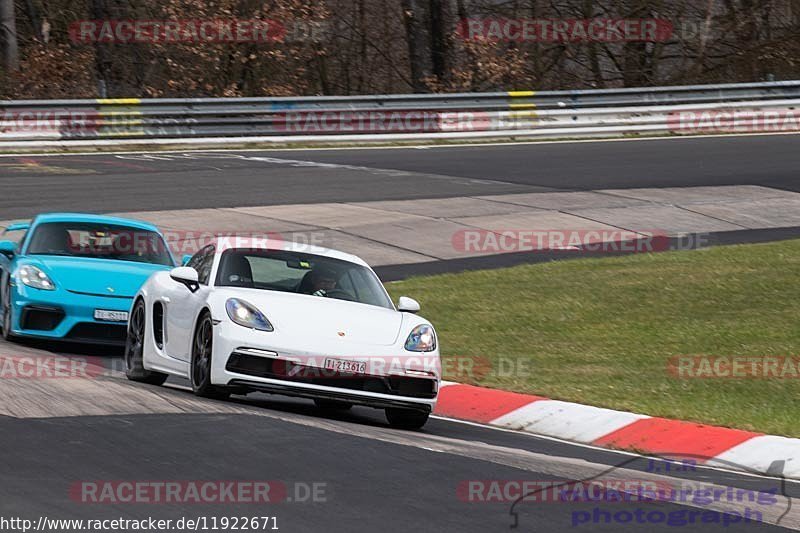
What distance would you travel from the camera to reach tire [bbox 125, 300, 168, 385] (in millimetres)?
11297

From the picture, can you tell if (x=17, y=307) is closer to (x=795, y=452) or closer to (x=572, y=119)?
(x=795, y=452)

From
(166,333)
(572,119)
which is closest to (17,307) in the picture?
(166,333)

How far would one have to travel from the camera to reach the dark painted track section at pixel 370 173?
23.3 m

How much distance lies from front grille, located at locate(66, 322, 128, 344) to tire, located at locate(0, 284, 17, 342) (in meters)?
0.75

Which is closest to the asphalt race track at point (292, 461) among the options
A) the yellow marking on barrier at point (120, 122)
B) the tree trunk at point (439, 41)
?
the yellow marking on barrier at point (120, 122)

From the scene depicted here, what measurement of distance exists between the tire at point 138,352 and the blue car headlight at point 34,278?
1.57 meters

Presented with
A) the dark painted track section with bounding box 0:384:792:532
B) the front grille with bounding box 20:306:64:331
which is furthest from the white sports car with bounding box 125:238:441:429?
the front grille with bounding box 20:306:64:331

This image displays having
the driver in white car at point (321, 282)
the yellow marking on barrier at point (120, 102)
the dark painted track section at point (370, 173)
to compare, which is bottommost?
the driver in white car at point (321, 282)

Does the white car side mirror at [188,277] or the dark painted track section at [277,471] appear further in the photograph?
the white car side mirror at [188,277]

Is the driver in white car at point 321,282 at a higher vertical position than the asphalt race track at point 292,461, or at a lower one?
higher

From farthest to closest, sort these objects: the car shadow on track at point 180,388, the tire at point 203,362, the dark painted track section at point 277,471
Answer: the car shadow on track at point 180,388 < the tire at point 203,362 < the dark painted track section at point 277,471

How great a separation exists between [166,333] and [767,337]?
573cm

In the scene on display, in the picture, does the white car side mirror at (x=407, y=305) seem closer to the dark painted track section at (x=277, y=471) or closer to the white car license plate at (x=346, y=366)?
the white car license plate at (x=346, y=366)

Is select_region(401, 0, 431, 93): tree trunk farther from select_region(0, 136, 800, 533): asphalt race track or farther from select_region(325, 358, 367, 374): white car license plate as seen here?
select_region(325, 358, 367, 374): white car license plate
